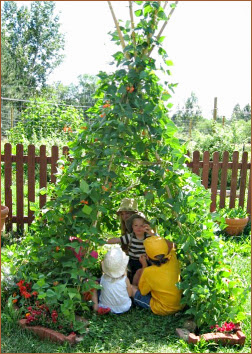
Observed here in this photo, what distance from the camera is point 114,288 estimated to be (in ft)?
12.7

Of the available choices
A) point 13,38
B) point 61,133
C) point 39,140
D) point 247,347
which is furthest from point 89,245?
point 13,38

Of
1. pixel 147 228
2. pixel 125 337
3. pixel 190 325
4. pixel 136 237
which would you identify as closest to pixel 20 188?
pixel 136 237

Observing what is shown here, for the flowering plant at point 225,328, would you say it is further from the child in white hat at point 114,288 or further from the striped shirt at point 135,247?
the striped shirt at point 135,247

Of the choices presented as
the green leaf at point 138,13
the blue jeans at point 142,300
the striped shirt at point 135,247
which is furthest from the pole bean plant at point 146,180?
the striped shirt at point 135,247

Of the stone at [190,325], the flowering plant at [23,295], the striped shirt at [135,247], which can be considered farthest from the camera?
the striped shirt at [135,247]

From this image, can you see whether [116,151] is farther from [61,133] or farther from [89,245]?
[61,133]

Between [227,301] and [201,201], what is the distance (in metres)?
0.89

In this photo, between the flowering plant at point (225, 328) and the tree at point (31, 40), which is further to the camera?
the tree at point (31, 40)

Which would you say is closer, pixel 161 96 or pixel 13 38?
pixel 161 96

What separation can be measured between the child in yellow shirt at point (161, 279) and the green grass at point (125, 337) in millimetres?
94

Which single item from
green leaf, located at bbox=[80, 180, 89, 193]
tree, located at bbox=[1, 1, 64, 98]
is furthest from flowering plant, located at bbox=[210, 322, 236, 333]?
tree, located at bbox=[1, 1, 64, 98]

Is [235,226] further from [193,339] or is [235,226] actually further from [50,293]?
[50,293]

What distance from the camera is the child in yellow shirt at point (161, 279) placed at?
380cm

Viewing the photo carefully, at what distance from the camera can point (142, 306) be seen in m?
4.01
